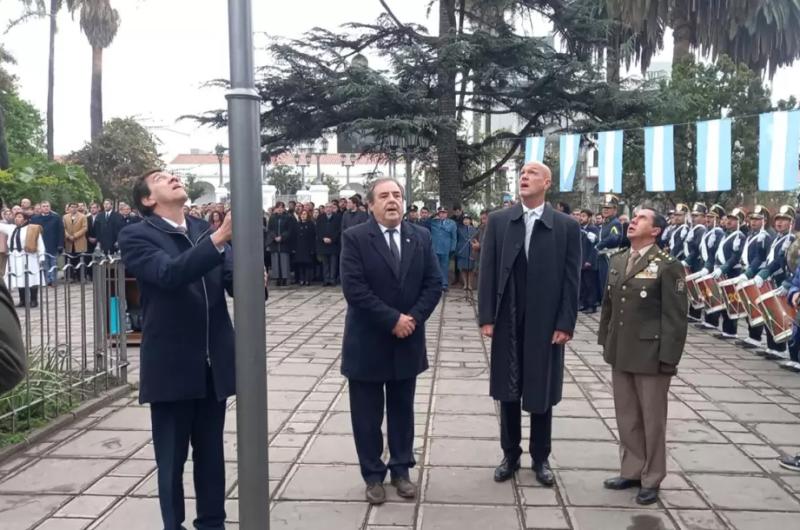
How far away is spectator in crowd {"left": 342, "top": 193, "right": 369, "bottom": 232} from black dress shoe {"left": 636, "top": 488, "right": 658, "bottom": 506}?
1182 centimetres

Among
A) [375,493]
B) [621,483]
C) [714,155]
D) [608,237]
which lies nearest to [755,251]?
[714,155]

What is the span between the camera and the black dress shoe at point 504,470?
4629mm

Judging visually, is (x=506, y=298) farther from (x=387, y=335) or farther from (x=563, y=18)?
(x=563, y=18)

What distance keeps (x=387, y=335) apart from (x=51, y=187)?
63.5 ft

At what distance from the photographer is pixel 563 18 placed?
1770 cm

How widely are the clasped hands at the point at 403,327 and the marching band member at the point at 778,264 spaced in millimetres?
6194

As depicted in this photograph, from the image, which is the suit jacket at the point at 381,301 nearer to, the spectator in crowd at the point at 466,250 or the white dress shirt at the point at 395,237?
the white dress shirt at the point at 395,237

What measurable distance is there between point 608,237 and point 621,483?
30.7 ft

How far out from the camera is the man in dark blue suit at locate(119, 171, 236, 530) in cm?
348

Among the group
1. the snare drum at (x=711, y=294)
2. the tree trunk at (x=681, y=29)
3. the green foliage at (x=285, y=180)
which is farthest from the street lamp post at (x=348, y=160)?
the green foliage at (x=285, y=180)

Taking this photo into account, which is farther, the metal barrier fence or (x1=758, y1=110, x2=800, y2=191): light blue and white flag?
(x1=758, y1=110, x2=800, y2=191): light blue and white flag

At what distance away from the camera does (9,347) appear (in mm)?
1472

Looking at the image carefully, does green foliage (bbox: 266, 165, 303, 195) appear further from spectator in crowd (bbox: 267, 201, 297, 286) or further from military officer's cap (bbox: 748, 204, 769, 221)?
military officer's cap (bbox: 748, 204, 769, 221)

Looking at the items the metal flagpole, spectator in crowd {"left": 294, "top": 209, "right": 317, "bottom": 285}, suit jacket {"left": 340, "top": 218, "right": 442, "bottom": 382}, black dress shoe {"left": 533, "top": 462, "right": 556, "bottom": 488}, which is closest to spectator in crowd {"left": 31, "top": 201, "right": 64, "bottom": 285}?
spectator in crowd {"left": 294, "top": 209, "right": 317, "bottom": 285}
